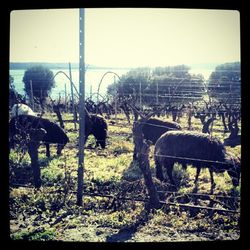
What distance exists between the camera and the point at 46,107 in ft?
12.8

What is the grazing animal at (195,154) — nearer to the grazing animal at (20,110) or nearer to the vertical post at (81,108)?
the vertical post at (81,108)

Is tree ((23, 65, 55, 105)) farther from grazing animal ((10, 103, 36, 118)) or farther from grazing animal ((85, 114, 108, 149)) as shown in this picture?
grazing animal ((85, 114, 108, 149))

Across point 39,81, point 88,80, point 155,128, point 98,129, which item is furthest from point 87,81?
point 155,128

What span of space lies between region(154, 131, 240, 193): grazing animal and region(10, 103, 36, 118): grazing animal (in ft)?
5.50

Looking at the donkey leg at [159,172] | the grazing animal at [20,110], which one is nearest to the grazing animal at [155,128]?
the donkey leg at [159,172]

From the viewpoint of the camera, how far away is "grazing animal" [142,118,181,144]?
13.2 feet

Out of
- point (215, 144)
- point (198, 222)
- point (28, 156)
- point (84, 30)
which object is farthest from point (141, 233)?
point (84, 30)

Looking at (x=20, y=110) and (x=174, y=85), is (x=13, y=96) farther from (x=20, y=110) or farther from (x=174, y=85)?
(x=174, y=85)

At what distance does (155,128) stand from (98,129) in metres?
0.76

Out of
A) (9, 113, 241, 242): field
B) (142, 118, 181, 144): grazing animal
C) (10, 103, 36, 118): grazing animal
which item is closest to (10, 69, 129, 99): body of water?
(10, 103, 36, 118): grazing animal

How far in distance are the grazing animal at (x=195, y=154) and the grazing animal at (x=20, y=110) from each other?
168 cm

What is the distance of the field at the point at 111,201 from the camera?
138 inches

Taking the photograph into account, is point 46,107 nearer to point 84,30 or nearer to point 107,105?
point 107,105

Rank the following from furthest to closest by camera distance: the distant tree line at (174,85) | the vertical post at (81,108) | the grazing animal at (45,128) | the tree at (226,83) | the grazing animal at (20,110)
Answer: the grazing animal at (45,128), the grazing animal at (20,110), the vertical post at (81,108), the distant tree line at (174,85), the tree at (226,83)
